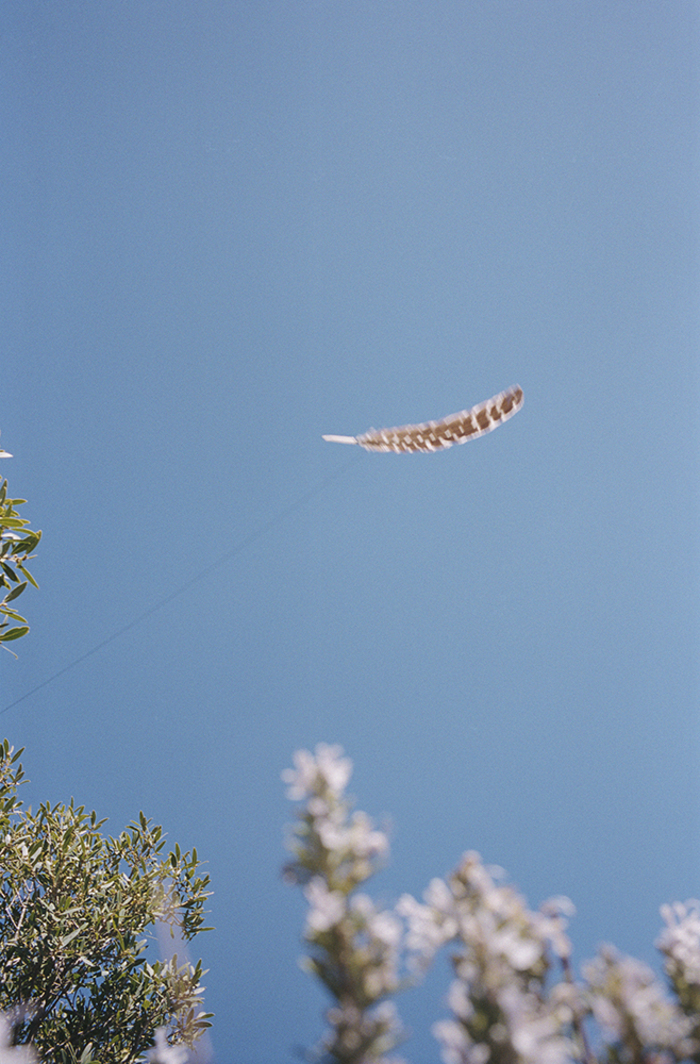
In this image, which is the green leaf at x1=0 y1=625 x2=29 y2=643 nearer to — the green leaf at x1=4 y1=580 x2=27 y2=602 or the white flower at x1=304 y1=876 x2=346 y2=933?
the green leaf at x1=4 y1=580 x2=27 y2=602

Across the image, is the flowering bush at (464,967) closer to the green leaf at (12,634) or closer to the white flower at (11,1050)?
the white flower at (11,1050)

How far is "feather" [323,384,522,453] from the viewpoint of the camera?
15.4 feet

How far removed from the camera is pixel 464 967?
1448mm

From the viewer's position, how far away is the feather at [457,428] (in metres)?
4.70

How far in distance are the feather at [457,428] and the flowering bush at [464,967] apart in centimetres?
340

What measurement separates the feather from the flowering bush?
340 cm

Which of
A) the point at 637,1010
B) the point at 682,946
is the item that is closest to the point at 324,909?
the point at 637,1010

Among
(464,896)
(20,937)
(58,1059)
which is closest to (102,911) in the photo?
(20,937)

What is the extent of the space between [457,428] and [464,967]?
3819 mm

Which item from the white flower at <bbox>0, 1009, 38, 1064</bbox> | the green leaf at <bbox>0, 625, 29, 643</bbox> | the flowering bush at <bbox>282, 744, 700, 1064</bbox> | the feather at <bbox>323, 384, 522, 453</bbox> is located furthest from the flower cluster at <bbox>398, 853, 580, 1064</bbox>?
the feather at <bbox>323, 384, 522, 453</bbox>

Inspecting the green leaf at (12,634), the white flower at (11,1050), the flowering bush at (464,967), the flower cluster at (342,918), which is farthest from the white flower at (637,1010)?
the green leaf at (12,634)

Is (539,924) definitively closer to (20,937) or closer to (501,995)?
(501,995)

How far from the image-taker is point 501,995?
133 cm

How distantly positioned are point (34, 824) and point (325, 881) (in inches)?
161
